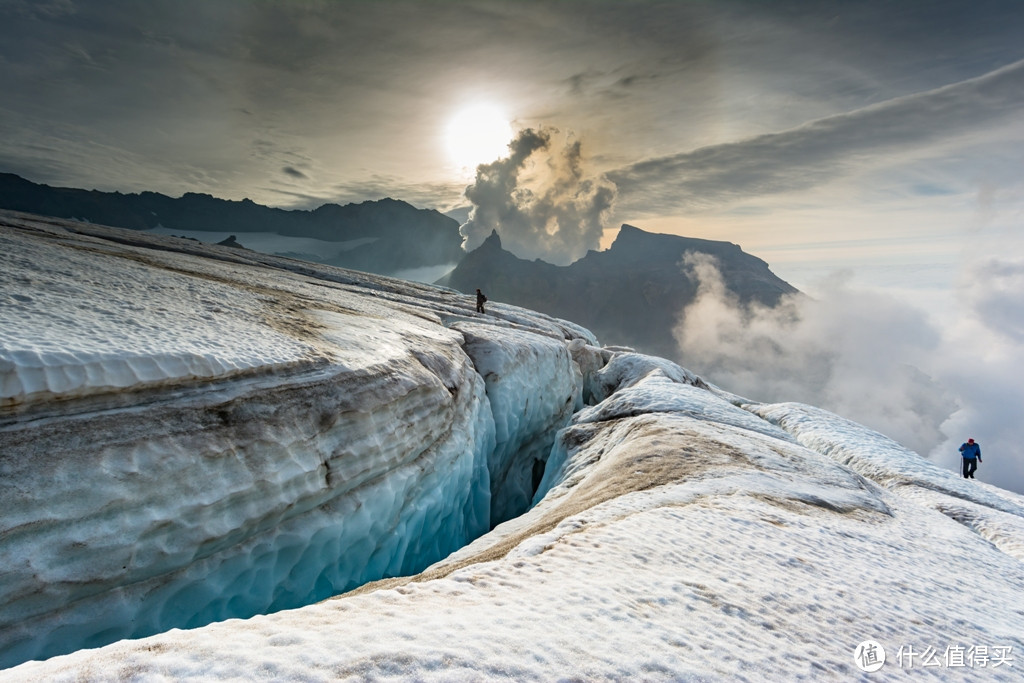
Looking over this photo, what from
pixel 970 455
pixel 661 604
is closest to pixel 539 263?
pixel 970 455

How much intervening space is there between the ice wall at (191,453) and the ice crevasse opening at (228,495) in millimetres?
19

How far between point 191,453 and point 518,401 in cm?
1165

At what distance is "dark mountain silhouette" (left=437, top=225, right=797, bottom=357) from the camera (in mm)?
125125

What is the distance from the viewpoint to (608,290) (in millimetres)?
128625

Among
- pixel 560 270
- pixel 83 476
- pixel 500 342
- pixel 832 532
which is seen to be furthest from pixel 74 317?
pixel 560 270

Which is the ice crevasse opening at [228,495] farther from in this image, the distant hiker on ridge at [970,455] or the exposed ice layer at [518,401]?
the distant hiker on ridge at [970,455]

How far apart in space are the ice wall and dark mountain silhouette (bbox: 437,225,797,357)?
11364cm

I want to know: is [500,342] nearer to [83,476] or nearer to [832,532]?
[832,532]

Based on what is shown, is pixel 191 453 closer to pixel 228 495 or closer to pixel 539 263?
pixel 228 495

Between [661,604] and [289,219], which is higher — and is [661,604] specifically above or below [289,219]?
below

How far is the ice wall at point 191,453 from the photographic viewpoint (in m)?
4.53

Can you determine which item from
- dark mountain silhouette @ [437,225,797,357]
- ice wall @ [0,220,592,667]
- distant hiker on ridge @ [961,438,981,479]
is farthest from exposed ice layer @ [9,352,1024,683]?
dark mountain silhouette @ [437,225,797,357]

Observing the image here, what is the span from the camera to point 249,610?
6422 millimetres

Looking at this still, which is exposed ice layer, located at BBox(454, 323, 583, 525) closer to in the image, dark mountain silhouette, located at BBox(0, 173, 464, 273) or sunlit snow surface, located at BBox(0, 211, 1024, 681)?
sunlit snow surface, located at BBox(0, 211, 1024, 681)
